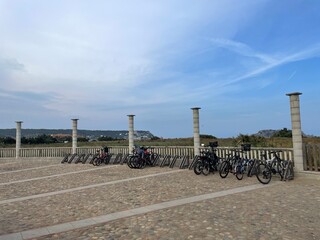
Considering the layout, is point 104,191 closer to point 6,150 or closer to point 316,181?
point 316,181

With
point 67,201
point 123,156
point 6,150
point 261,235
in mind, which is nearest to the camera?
→ point 261,235

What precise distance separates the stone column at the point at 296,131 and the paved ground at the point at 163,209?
0.73 metres

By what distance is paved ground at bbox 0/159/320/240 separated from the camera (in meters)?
5.12

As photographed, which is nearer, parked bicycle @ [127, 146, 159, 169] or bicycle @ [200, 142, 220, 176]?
bicycle @ [200, 142, 220, 176]

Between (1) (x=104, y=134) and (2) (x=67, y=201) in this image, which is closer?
(2) (x=67, y=201)

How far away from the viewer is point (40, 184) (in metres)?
11.0

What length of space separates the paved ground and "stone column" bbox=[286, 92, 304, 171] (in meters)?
0.73

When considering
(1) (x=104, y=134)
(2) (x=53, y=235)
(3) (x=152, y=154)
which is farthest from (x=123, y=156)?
(1) (x=104, y=134)

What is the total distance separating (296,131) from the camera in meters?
10.8

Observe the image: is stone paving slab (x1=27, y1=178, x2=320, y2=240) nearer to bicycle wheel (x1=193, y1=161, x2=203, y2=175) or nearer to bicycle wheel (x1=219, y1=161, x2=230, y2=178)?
bicycle wheel (x1=219, y1=161, x2=230, y2=178)

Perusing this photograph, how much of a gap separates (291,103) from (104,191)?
710cm

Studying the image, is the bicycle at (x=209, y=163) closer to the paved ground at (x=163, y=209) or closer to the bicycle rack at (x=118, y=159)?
the paved ground at (x=163, y=209)

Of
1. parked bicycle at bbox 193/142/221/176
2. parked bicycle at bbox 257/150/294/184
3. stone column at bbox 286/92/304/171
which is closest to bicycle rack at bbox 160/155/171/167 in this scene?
parked bicycle at bbox 193/142/221/176

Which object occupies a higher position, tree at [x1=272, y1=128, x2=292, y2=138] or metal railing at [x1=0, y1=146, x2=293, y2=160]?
tree at [x1=272, y1=128, x2=292, y2=138]
